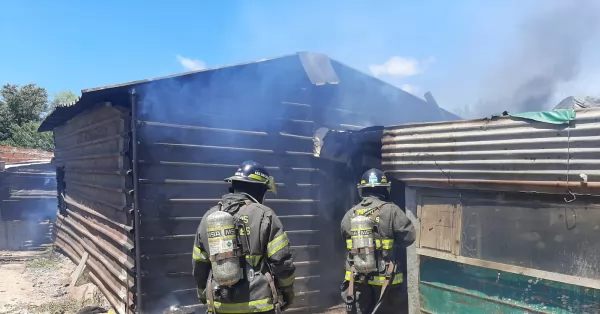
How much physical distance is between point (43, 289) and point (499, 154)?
8.39 meters

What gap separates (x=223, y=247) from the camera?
3400mm

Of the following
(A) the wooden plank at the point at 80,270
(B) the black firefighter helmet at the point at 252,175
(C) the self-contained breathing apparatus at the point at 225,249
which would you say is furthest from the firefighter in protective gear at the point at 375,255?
(A) the wooden plank at the point at 80,270

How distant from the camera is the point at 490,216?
5207 mm

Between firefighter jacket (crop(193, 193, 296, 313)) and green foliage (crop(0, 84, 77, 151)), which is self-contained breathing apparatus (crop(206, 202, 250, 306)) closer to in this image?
firefighter jacket (crop(193, 193, 296, 313))

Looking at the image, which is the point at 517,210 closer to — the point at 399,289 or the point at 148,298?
the point at 399,289

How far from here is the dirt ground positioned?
6.85 metres

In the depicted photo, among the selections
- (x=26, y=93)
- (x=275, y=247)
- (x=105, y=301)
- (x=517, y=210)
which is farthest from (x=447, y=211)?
(x=26, y=93)

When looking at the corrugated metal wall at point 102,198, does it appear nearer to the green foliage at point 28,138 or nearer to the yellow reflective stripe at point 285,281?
the yellow reflective stripe at point 285,281

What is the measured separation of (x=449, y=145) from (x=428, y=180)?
1.96 feet

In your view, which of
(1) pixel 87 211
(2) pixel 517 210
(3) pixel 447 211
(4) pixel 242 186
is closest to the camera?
(4) pixel 242 186

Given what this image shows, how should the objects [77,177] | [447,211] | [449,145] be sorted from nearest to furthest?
[449,145] < [447,211] < [77,177]

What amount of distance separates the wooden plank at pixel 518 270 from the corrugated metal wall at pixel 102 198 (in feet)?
13.8

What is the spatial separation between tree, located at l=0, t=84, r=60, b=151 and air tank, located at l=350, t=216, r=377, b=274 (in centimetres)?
2805

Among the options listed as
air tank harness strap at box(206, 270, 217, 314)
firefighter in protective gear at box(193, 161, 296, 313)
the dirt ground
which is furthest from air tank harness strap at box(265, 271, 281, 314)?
the dirt ground
